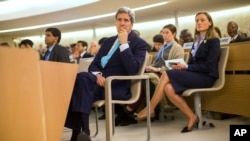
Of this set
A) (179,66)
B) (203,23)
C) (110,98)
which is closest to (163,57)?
(179,66)

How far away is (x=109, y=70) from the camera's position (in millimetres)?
2641

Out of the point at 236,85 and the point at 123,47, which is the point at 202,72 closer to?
the point at 236,85

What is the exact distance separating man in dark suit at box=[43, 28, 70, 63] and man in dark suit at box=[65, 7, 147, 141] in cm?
126

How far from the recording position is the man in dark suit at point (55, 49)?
3.94 m

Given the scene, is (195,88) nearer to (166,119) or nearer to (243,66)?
(243,66)

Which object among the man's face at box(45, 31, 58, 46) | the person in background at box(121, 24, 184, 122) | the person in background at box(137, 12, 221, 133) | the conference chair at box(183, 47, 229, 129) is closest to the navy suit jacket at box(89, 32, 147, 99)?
the person in background at box(137, 12, 221, 133)

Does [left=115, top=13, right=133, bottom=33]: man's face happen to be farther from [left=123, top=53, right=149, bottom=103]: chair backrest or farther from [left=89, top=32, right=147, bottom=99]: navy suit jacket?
[left=123, top=53, right=149, bottom=103]: chair backrest

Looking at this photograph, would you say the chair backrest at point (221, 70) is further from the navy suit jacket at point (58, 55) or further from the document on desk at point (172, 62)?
the navy suit jacket at point (58, 55)

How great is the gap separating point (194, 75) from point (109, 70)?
0.99m

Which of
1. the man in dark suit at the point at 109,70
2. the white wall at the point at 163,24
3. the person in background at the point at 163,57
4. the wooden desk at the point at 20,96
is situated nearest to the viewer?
the wooden desk at the point at 20,96

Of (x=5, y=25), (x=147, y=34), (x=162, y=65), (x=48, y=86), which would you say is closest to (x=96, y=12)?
Result: (x=147, y=34)

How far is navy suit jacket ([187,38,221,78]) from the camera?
10.1 feet

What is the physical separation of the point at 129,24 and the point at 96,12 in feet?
28.3

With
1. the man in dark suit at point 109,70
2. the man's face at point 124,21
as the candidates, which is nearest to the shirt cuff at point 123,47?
the man in dark suit at point 109,70
